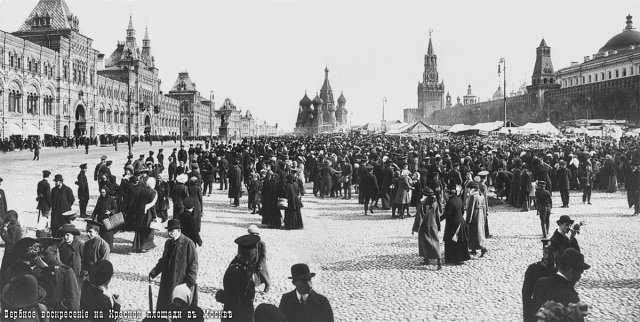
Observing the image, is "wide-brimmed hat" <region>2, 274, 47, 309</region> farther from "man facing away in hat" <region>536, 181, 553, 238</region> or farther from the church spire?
the church spire

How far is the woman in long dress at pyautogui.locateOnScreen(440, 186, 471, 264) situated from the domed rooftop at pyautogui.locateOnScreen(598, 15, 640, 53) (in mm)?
81764

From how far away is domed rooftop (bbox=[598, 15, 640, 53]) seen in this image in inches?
3011

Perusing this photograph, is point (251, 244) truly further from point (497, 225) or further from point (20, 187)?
point (20, 187)

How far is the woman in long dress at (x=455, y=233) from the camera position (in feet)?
30.2

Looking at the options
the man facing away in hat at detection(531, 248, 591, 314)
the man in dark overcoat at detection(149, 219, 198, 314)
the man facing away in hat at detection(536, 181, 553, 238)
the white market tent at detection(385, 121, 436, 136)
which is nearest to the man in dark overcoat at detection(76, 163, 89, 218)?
the man in dark overcoat at detection(149, 219, 198, 314)

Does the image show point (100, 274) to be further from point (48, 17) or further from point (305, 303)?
point (48, 17)

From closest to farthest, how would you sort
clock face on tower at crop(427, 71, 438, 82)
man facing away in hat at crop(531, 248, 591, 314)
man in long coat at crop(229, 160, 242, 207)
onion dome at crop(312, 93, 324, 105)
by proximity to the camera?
A: 1. man facing away in hat at crop(531, 248, 591, 314)
2. man in long coat at crop(229, 160, 242, 207)
3. onion dome at crop(312, 93, 324, 105)
4. clock face on tower at crop(427, 71, 438, 82)

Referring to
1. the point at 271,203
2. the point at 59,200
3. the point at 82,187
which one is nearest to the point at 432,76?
the point at 271,203

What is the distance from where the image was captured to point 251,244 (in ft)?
18.0

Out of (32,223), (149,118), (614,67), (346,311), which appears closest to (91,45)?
(149,118)

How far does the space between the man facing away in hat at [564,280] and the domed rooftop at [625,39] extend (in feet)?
282

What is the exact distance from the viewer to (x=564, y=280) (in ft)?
14.2

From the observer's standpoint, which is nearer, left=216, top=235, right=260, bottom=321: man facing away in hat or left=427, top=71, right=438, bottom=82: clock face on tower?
left=216, top=235, right=260, bottom=321: man facing away in hat

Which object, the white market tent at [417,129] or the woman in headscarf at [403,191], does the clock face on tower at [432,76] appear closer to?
the white market tent at [417,129]
